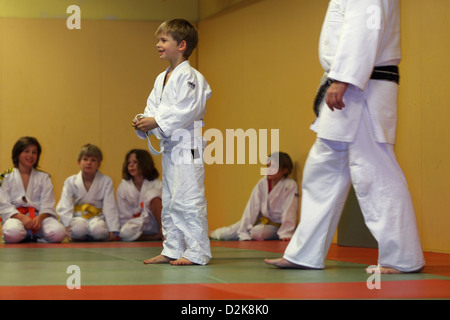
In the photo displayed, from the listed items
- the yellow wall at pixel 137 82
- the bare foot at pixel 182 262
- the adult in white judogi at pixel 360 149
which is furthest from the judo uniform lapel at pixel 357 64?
the yellow wall at pixel 137 82

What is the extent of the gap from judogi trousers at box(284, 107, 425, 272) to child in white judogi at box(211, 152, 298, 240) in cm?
348

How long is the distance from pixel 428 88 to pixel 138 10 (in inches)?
181

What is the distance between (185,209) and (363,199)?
1.00 meters

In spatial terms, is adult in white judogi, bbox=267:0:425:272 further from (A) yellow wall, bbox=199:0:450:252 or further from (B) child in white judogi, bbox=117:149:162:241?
(B) child in white judogi, bbox=117:149:162:241

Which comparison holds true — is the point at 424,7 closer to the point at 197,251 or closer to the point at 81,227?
the point at 197,251

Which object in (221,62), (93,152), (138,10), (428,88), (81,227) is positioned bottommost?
(81,227)

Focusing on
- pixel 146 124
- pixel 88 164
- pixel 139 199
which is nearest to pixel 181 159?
pixel 146 124

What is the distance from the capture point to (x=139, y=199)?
6.94 m

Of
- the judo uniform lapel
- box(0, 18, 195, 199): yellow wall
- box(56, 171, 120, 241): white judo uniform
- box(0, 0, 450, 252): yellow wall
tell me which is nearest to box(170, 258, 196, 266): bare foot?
the judo uniform lapel

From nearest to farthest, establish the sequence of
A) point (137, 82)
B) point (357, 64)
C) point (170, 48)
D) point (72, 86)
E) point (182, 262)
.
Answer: point (357, 64) → point (182, 262) → point (170, 48) → point (72, 86) → point (137, 82)

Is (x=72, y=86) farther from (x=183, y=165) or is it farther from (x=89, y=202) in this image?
(x=183, y=165)

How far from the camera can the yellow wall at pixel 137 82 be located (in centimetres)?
701

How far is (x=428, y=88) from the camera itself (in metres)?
5.25
